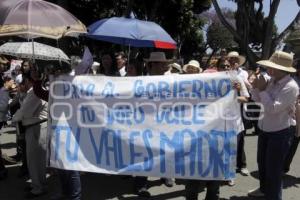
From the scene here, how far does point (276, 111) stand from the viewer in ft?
16.3

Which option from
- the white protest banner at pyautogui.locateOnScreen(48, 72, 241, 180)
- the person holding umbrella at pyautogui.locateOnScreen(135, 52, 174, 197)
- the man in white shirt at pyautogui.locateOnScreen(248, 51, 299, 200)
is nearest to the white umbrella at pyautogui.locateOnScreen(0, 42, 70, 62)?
the person holding umbrella at pyautogui.locateOnScreen(135, 52, 174, 197)

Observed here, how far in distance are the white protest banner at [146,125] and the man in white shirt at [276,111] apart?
1.07 feet

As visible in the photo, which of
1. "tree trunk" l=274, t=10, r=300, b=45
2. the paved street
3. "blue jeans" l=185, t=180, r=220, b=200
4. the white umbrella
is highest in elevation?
"tree trunk" l=274, t=10, r=300, b=45

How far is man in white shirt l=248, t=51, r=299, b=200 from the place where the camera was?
4.95 meters

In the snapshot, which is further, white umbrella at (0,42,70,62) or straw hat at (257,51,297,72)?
white umbrella at (0,42,70,62)

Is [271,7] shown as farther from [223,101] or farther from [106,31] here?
[223,101]

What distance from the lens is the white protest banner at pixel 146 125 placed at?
5102mm

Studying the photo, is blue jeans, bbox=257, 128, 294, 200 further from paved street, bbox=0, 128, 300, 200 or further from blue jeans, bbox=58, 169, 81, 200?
blue jeans, bbox=58, 169, 81, 200

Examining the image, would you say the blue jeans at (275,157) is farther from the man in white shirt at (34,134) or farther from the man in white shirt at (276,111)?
the man in white shirt at (34,134)

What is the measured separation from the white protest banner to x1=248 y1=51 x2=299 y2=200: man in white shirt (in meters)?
0.33

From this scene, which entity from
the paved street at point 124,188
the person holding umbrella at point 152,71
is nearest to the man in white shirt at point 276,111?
the paved street at point 124,188

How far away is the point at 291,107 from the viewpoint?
16.7 ft

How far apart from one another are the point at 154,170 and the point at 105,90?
3.41ft

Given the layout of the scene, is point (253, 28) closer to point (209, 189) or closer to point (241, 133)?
point (241, 133)
